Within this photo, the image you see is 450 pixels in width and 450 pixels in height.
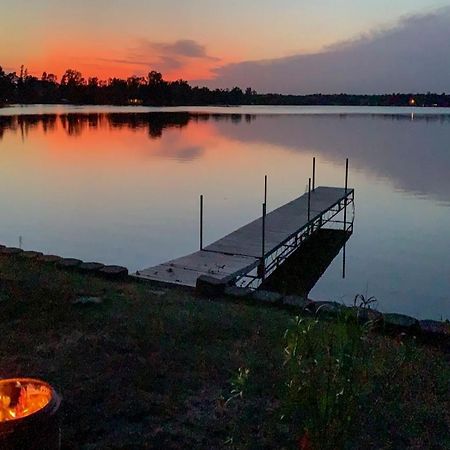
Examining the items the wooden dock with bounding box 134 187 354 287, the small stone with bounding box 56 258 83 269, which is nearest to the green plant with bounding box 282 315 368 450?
the wooden dock with bounding box 134 187 354 287

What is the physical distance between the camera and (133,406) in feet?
12.9

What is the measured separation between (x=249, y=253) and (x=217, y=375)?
7444 millimetres

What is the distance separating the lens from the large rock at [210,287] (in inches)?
275

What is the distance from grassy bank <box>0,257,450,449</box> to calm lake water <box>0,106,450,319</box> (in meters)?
6.77

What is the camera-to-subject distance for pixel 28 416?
2.65 meters

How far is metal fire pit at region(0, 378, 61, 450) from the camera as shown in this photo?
2609mm

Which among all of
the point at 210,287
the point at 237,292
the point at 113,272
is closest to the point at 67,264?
the point at 113,272

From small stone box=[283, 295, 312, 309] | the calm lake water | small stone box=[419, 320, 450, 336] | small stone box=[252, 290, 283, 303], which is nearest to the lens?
small stone box=[419, 320, 450, 336]

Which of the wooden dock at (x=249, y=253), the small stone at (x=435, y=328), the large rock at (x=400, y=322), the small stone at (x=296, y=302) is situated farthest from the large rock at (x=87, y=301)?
the small stone at (x=435, y=328)

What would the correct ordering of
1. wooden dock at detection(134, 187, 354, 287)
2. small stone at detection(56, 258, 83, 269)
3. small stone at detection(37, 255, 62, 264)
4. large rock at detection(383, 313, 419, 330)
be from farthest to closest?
wooden dock at detection(134, 187, 354, 287), small stone at detection(37, 255, 62, 264), small stone at detection(56, 258, 83, 269), large rock at detection(383, 313, 419, 330)

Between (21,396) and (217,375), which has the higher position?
(21,396)

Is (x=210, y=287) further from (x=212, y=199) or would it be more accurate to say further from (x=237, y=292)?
(x=212, y=199)

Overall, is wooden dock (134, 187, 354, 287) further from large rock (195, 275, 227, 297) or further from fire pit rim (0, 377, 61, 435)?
fire pit rim (0, 377, 61, 435)

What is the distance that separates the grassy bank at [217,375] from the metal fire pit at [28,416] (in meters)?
0.76
